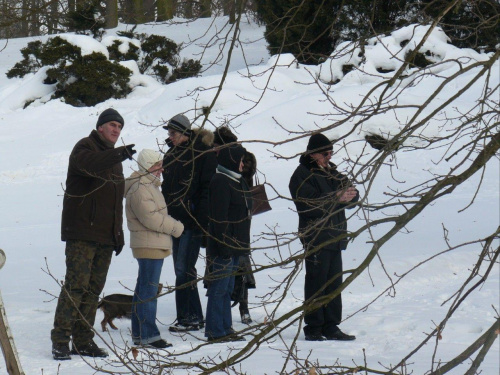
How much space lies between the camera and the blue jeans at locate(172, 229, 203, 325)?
7.55 metres

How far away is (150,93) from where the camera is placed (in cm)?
2183

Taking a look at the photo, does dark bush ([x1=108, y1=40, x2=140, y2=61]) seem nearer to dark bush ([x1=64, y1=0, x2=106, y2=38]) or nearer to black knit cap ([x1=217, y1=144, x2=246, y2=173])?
dark bush ([x1=64, y1=0, x2=106, y2=38])

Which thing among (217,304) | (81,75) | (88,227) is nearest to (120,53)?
(81,75)

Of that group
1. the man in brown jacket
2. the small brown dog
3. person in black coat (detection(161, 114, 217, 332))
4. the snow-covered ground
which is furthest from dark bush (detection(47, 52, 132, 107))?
the man in brown jacket

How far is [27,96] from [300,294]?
A: 560 inches

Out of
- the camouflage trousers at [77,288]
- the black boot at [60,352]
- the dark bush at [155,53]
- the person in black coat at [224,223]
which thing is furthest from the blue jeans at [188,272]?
the dark bush at [155,53]

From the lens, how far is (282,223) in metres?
12.7

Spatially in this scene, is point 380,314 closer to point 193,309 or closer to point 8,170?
point 193,309

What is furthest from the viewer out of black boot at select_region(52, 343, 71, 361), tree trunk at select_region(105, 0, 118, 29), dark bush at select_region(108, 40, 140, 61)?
dark bush at select_region(108, 40, 140, 61)

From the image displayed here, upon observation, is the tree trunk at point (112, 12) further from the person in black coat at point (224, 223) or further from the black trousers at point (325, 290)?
the black trousers at point (325, 290)

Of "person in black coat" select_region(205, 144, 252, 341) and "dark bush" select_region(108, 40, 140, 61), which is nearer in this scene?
"person in black coat" select_region(205, 144, 252, 341)

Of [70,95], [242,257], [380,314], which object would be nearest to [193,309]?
[242,257]

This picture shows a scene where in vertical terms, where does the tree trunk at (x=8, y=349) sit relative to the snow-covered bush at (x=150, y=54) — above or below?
above

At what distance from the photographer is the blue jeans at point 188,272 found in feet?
24.8
